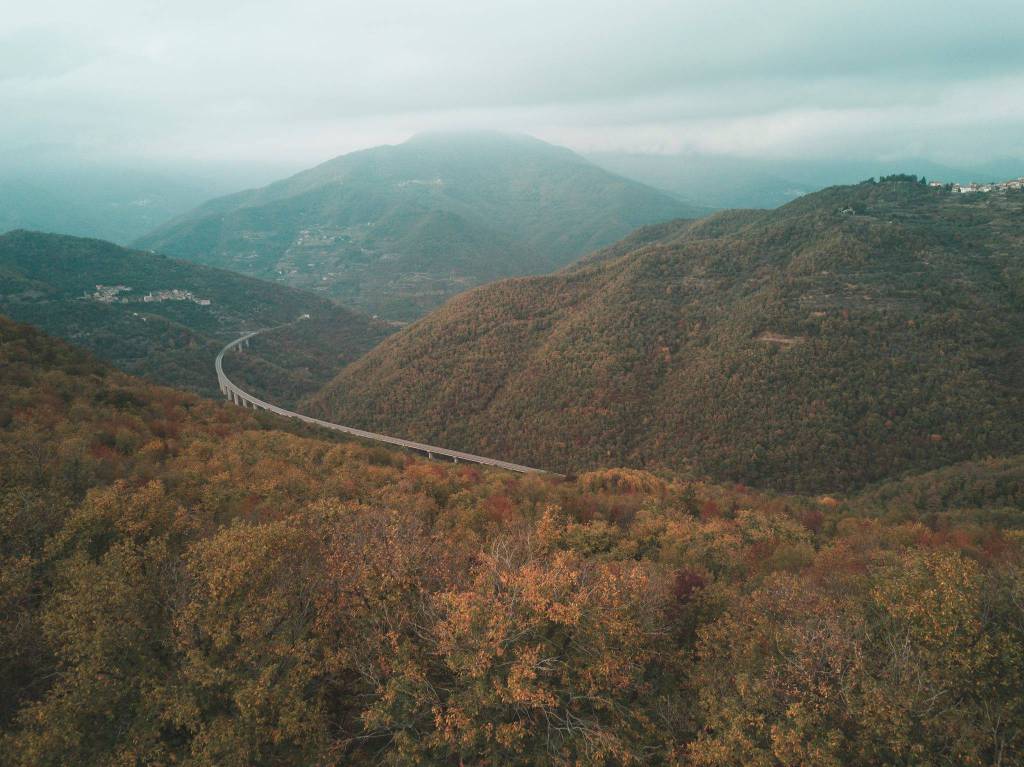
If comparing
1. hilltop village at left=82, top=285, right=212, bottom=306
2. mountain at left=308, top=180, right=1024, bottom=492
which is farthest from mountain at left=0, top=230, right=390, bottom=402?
mountain at left=308, top=180, right=1024, bottom=492

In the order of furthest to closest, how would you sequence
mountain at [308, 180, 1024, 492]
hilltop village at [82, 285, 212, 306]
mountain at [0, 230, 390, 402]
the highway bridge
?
1. hilltop village at [82, 285, 212, 306]
2. mountain at [0, 230, 390, 402]
3. the highway bridge
4. mountain at [308, 180, 1024, 492]

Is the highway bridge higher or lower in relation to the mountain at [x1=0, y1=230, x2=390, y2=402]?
lower

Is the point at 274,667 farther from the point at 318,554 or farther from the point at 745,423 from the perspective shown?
the point at 745,423

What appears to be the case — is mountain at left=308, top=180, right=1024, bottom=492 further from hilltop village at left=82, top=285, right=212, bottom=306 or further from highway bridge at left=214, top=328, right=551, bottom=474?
hilltop village at left=82, top=285, right=212, bottom=306

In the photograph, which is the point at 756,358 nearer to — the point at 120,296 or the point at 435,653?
the point at 435,653

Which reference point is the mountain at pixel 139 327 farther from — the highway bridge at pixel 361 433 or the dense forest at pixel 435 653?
the dense forest at pixel 435 653

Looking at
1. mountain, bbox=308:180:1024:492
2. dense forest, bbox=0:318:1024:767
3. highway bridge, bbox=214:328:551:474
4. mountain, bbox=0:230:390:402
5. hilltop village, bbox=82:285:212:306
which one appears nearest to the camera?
dense forest, bbox=0:318:1024:767

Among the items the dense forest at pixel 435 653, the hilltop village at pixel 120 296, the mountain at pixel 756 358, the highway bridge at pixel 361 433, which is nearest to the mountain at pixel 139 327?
the hilltop village at pixel 120 296

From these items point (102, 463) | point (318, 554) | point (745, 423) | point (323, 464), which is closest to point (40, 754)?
point (318, 554)
